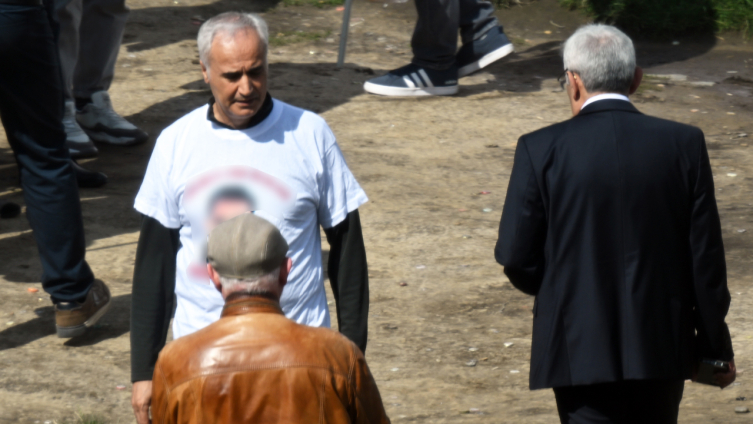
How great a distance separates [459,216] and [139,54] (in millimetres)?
4907

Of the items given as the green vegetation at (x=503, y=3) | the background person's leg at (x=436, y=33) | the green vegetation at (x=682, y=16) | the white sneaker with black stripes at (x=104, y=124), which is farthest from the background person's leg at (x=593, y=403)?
the green vegetation at (x=503, y=3)

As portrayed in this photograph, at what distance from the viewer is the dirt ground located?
4.27 m

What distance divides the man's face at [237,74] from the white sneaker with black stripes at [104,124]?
497 centimetres

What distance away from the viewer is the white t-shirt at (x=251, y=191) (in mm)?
2709

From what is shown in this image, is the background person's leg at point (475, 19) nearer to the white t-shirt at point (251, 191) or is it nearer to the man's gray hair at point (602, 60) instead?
the man's gray hair at point (602, 60)

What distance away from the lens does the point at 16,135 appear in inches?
169

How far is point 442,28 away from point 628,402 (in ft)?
20.1

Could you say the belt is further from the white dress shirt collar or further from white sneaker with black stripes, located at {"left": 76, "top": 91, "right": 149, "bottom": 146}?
white sneaker with black stripes, located at {"left": 76, "top": 91, "right": 149, "bottom": 146}

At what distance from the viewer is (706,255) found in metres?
2.81

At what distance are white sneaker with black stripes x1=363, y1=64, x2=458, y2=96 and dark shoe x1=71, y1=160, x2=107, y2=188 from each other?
119 inches

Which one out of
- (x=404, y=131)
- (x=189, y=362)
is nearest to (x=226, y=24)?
(x=189, y=362)

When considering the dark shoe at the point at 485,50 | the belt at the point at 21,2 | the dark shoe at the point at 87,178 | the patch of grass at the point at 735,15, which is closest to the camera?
the belt at the point at 21,2

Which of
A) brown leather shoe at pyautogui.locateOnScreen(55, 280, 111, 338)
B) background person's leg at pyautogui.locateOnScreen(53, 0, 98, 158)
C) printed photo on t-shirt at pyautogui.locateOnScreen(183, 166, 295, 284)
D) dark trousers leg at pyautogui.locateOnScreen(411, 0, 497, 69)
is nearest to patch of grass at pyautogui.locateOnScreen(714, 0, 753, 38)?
dark trousers leg at pyautogui.locateOnScreen(411, 0, 497, 69)

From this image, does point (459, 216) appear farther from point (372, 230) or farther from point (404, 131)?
point (404, 131)
